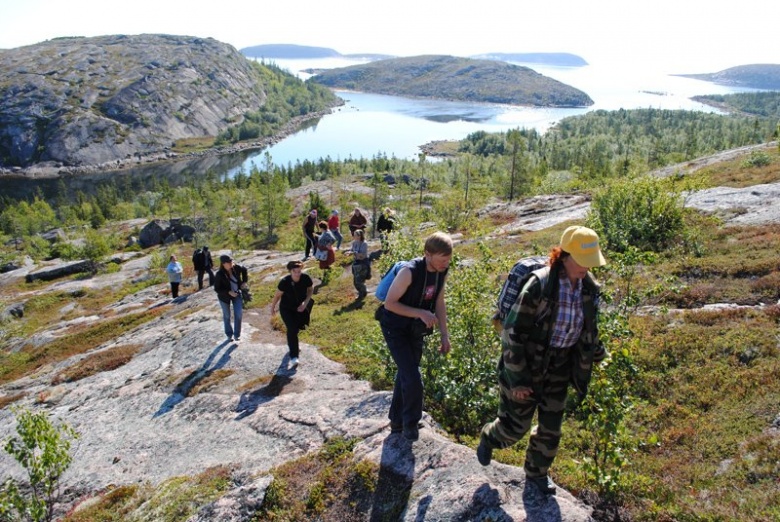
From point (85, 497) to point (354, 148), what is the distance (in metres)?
197

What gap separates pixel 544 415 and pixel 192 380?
10.8 m

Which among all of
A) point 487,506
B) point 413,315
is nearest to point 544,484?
point 487,506

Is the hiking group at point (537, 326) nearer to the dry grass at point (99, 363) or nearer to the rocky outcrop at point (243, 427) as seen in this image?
the rocky outcrop at point (243, 427)

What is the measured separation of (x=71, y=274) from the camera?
5684 cm

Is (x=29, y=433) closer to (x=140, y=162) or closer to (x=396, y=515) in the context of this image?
(x=396, y=515)

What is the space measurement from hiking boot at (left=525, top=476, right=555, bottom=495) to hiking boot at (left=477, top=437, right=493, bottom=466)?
1.79 ft

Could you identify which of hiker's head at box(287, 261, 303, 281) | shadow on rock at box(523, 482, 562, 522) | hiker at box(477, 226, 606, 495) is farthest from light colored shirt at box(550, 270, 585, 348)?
hiker's head at box(287, 261, 303, 281)

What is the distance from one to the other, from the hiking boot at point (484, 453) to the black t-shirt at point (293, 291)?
7092 millimetres

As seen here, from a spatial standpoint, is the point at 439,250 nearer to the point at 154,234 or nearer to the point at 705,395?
the point at 705,395

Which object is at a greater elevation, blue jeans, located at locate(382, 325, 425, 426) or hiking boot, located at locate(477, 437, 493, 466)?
blue jeans, located at locate(382, 325, 425, 426)

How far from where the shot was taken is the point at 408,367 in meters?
6.78

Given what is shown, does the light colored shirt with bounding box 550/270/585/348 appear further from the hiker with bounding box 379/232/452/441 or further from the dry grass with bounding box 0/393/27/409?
the dry grass with bounding box 0/393/27/409

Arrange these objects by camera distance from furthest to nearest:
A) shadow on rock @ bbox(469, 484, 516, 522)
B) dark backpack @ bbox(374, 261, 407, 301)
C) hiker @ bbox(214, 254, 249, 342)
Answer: hiker @ bbox(214, 254, 249, 342) < dark backpack @ bbox(374, 261, 407, 301) < shadow on rock @ bbox(469, 484, 516, 522)

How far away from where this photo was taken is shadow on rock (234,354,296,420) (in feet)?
34.9
